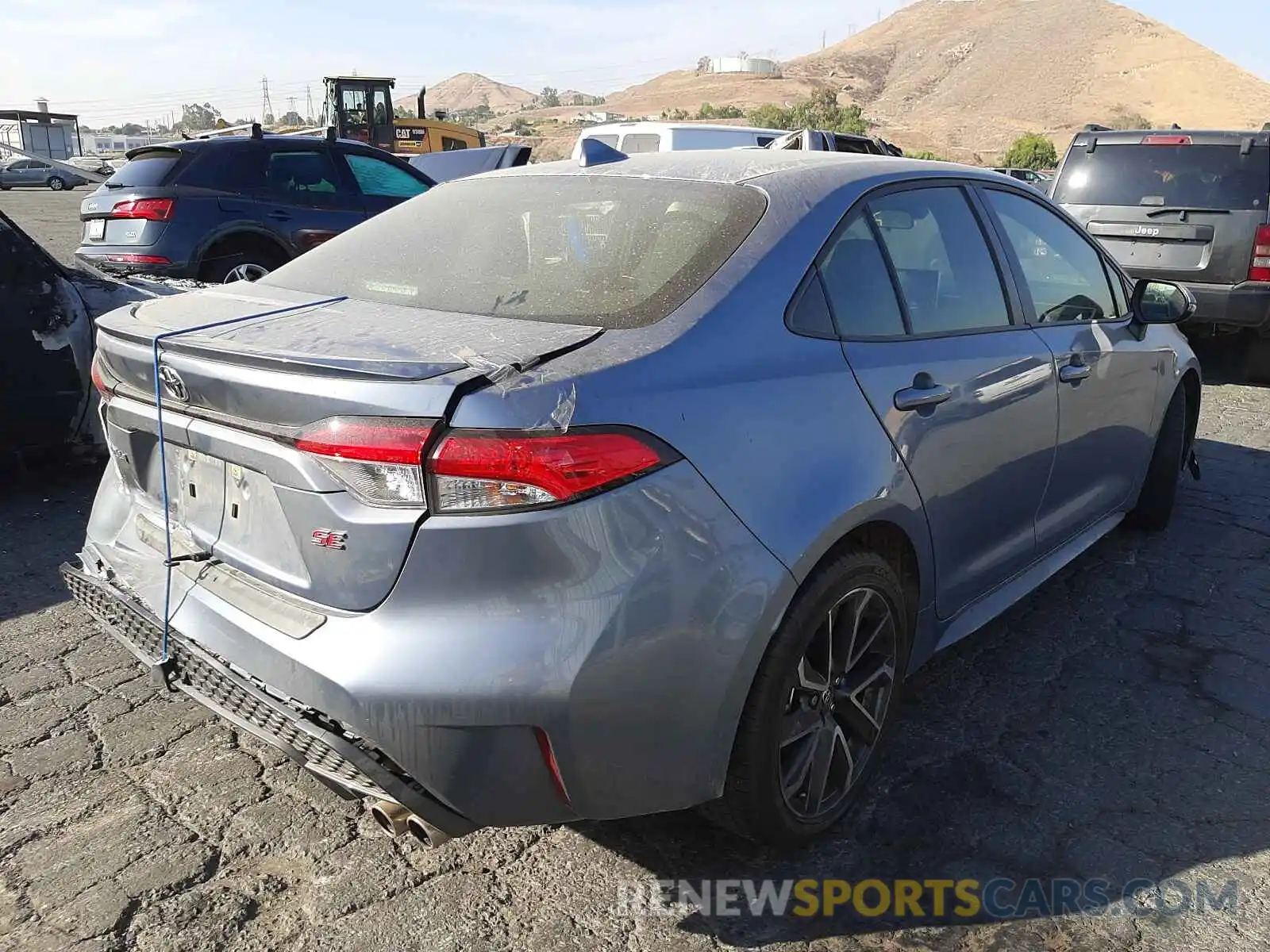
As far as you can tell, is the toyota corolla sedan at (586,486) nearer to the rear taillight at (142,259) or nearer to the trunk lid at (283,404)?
the trunk lid at (283,404)

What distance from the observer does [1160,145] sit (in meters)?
8.35

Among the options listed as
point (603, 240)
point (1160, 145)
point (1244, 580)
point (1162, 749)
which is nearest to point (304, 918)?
point (603, 240)

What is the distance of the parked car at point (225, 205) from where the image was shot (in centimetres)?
834

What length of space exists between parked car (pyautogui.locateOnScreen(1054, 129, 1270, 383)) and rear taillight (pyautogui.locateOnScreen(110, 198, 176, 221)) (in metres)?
7.28

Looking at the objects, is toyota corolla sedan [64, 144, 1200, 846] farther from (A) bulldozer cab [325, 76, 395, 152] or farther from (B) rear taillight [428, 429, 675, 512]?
(A) bulldozer cab [325, 76, 395, 152]

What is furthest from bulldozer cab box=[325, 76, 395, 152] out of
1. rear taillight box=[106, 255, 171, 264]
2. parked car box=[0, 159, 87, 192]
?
parked car box=[0, 159, 87, 192]

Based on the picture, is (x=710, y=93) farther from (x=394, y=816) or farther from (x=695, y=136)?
(x=394, y=816)

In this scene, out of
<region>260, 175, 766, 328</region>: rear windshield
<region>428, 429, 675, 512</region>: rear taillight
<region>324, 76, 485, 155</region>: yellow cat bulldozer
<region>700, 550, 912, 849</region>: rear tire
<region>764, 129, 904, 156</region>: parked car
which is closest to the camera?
<region>428, 429, 675, 512</region>: rear taillight

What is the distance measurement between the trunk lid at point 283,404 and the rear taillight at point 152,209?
6437 millimetres

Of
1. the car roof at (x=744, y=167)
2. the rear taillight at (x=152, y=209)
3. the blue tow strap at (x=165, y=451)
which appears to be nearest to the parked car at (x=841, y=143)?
the rear taillight at (x=152, y=209)

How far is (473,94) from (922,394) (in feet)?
575

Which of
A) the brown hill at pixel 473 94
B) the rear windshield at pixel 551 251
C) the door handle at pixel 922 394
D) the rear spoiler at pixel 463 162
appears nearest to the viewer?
the rear windshield at pixel 551 251

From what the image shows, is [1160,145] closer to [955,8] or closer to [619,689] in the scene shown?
[619,689]

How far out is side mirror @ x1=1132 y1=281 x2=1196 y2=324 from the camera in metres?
4.01
